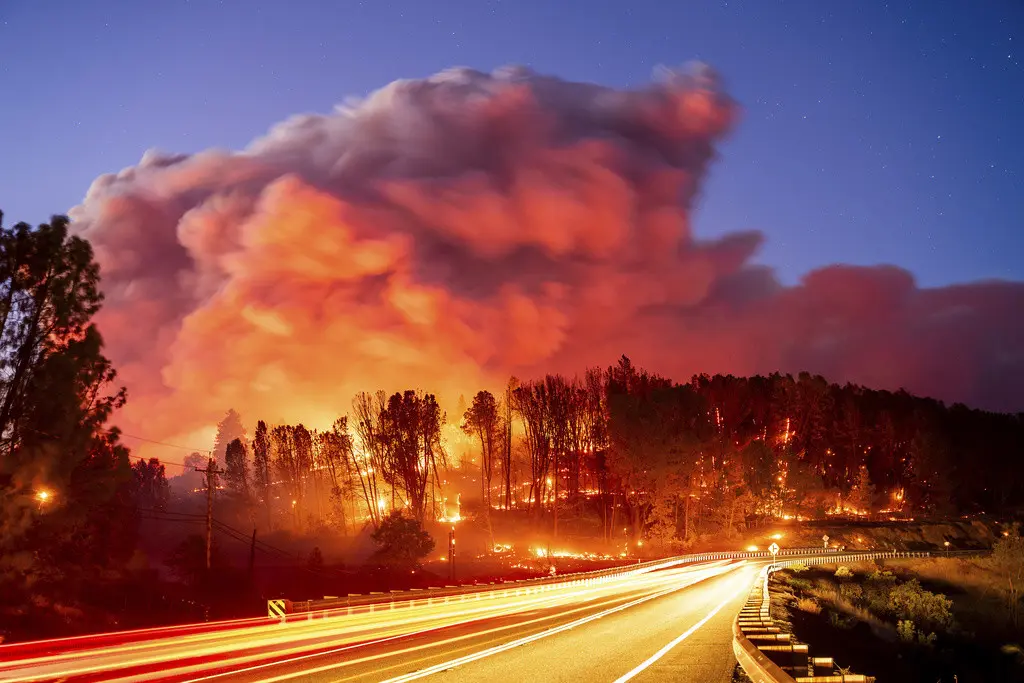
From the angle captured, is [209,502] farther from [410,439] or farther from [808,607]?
[410,439]

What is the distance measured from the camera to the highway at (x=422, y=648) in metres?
16.4

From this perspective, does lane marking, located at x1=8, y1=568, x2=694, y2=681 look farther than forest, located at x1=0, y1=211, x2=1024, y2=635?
No

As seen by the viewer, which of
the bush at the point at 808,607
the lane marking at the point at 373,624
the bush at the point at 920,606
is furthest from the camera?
the bush at the point at 920,606

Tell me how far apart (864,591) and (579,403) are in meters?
58.8

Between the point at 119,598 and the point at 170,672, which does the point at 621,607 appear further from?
the point at 119,598

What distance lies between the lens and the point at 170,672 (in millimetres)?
17281

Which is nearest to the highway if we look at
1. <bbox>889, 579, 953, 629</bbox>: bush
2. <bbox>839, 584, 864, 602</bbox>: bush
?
<bbox>889, 579, 953, 629</bbox>: bush

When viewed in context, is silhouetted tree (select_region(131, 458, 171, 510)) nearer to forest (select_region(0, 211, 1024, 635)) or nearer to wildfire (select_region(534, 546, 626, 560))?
forest (select_region(0, 211, 1024, 635))

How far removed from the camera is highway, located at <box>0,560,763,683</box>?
1636 cm

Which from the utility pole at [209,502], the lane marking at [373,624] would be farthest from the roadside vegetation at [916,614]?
the utility pole at [209,502]

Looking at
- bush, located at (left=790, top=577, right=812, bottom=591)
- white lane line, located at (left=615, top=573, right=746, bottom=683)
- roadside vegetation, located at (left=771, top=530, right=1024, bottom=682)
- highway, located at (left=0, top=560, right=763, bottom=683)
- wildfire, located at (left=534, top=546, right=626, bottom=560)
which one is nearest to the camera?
white lane line, located at (left=615, top=573, right=746, bottom=683)

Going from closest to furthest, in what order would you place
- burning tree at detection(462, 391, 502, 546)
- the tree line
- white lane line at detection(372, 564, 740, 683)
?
white lane line at detection(372, 564, 740, 683), the tree line, burning tree at detection(462, 391, 502, 546)

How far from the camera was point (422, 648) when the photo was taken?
20.7 metres

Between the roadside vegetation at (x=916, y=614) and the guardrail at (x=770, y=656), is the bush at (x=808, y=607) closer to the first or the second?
the roadside vegetation at (x=916, y=614)
